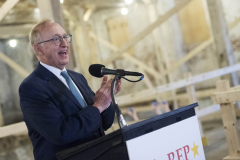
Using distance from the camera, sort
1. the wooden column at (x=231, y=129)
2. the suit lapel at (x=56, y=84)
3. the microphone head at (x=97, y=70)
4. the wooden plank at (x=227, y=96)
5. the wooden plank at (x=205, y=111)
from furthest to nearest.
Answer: the wooden plank at (x=205, y=111) < the wooden column at (x=231, y=129) < the wooden plank at (x=227, y=96) < the suit lapel at (x=56, y=84) < the microphone head at (x=97, y=70)

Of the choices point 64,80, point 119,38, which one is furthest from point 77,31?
point 64,80

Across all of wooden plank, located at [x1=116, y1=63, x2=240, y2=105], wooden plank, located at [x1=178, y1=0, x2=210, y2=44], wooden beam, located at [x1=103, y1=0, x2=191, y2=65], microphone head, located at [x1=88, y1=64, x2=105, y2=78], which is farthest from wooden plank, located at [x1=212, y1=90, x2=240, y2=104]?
wooden plank, located at [x1=178, y1=0, x2=210, y2=44]

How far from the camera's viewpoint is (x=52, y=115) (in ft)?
5.06

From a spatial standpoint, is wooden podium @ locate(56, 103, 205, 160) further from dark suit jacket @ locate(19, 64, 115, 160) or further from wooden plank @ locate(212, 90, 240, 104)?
wooden plank @ locate(212, 90, 240, 104)

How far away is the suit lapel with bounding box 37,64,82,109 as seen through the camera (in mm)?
1745

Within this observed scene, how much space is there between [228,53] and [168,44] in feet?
11.5

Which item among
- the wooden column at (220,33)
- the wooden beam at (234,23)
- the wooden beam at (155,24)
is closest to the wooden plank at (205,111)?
the wooden column at (220,33)

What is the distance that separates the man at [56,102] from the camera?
1551 millimetres

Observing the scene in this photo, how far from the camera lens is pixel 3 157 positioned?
11.5 ft

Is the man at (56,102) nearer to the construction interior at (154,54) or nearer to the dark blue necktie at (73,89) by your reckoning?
the dark blue necktie at (73,89)

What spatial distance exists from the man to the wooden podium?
0.79ft

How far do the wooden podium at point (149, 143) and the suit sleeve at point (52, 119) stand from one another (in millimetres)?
232

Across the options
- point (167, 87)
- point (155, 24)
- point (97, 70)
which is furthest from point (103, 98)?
point (155, 24)

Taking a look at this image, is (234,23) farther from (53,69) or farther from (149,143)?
(149,143)
